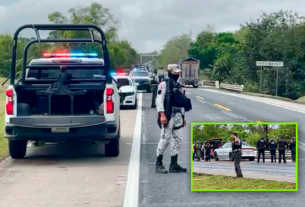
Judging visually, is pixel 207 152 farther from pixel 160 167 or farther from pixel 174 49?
pixel 174 49

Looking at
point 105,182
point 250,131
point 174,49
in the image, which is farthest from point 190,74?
point 174,49

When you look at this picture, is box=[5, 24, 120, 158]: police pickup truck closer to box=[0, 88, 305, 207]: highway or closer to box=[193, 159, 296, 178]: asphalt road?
box=[0, 88, 305, 207]: highway

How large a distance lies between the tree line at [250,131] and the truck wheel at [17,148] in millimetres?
5242

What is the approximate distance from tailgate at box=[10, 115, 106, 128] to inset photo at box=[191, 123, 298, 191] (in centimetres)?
402

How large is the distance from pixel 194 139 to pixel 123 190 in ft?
5.26

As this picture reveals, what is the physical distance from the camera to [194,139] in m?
7.41

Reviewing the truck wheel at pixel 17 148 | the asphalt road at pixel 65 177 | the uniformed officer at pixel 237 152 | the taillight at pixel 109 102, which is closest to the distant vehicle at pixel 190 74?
the asphalt road at pixel 65 177

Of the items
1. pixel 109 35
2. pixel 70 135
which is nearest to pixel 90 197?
pixel 70 135

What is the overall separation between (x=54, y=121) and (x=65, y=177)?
1579mm

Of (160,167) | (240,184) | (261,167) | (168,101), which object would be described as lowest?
(160,167)

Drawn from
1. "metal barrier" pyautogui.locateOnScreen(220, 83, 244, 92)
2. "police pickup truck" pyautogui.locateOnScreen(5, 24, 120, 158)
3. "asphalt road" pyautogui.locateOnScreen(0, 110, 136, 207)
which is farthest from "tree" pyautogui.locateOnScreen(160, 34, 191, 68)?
"asphalt road" pyautogui.locateOnScreen(0, 110, 136, 207)

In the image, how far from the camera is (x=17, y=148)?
11.6 metres

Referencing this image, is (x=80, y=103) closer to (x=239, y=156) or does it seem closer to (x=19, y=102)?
(x=19, y=102)

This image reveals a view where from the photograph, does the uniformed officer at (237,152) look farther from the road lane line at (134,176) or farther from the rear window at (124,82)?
the rear window at (124,82)
